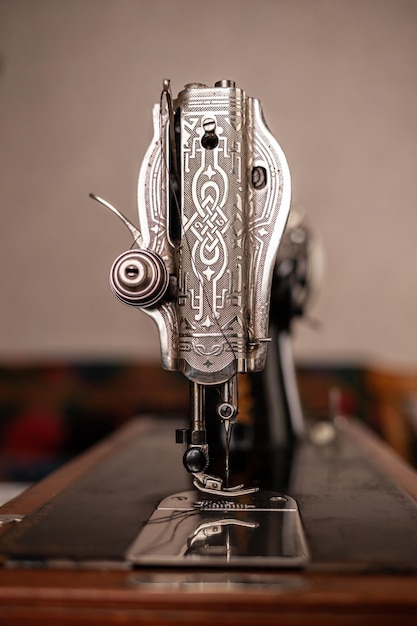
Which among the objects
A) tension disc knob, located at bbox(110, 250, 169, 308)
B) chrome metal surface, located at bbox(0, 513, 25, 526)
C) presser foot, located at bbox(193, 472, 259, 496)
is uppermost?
tension disc knob, located at bbox(110, 250, 169, 308)

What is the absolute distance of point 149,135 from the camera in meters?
2.79

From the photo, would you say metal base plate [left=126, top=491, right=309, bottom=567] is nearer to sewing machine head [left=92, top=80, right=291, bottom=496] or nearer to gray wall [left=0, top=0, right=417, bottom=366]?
sewing machine head [left=92, top=80, right=291, bottom=496]

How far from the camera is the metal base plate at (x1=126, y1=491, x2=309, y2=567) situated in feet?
2.62

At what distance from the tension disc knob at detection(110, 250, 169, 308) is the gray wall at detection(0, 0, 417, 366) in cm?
174

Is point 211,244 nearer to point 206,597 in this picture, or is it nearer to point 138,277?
point 138,277

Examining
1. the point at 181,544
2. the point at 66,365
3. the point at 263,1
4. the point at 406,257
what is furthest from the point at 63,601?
the point at 263,1

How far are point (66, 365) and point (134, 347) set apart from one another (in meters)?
0.26

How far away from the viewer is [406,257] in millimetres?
2734

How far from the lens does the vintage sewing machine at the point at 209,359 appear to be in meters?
0.87

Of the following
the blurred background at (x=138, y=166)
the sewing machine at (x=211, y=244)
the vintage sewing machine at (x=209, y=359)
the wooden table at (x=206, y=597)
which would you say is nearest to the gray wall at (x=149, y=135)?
the blurred background at (x=138, y=166)

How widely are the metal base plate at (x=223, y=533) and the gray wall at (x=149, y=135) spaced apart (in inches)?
67.0

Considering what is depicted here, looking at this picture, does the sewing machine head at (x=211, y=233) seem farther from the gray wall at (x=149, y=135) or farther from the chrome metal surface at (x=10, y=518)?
the gray wall at (x=149, y=135)

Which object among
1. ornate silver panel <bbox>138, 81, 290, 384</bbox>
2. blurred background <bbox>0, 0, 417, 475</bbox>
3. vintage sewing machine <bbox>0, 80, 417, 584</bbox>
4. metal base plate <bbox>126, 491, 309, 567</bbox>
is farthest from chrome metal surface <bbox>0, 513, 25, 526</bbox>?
blurred background <bbox>0, 0, 417, 475</bbox>

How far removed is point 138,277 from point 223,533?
1.16 ft
